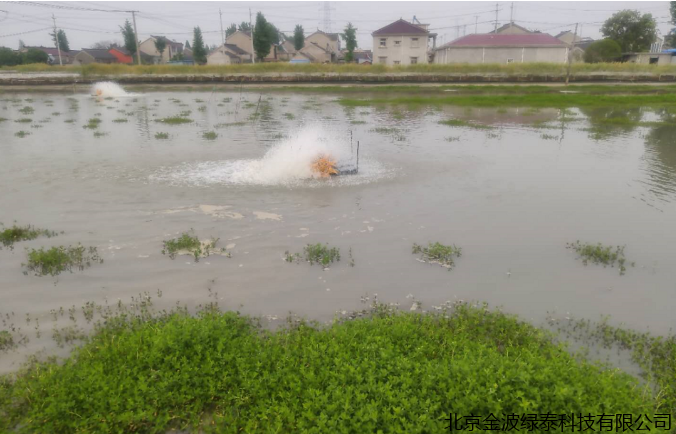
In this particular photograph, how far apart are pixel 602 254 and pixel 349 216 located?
567 cm

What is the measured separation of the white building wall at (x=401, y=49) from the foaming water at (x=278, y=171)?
2212 inches

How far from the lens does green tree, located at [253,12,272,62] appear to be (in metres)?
78.2

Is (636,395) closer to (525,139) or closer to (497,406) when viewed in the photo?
(497,406)

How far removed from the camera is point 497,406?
4488 mm

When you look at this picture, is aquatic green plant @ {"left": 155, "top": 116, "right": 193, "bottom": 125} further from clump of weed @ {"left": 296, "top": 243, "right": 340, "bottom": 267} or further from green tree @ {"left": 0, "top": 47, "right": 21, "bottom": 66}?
green tree @ {"left": 0, "top": 47, "right": 21, "bottom": 66}

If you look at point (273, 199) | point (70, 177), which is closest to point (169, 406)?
point (273, 199)

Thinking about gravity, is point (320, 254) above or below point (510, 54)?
below

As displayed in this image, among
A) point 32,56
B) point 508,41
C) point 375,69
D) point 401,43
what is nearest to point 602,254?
point 375,69

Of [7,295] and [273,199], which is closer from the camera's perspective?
[7,295]

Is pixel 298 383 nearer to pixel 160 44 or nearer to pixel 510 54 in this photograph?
pixel 510 54

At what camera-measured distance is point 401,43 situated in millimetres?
67812

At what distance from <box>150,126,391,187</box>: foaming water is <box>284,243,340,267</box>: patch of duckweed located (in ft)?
16.2

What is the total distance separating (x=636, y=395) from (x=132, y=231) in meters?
9.75

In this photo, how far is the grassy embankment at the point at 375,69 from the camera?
56312 mm
